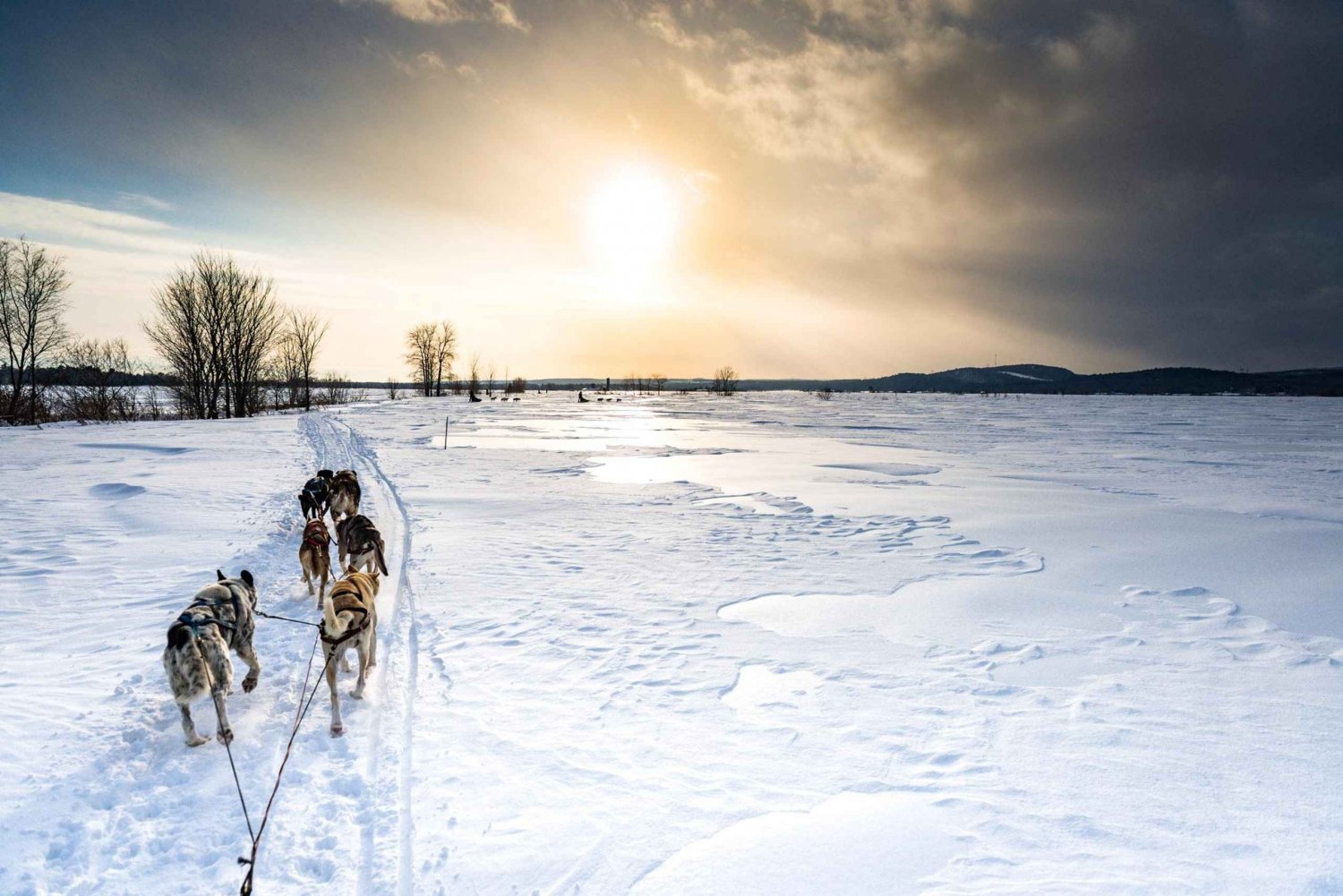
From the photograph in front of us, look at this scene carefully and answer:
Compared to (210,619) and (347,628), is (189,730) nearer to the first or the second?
(210,619)

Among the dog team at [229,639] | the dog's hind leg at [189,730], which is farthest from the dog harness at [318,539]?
the dog's hind leg at [189,730]

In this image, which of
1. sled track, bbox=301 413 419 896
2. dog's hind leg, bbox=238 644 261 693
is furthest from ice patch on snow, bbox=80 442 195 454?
dog's hind leg, bbox=238 644 261 693

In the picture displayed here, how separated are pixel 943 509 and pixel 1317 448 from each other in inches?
845

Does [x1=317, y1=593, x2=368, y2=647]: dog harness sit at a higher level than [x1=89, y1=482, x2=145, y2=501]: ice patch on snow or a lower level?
higher

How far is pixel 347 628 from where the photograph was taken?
393 cm

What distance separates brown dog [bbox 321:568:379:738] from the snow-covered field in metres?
0.22

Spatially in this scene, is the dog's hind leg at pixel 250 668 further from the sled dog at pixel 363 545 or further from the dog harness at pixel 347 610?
the sled dog at pixel 363 545

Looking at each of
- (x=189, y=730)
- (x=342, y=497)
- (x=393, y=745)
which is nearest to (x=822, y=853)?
(x=393, y=745)

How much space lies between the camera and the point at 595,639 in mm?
5488

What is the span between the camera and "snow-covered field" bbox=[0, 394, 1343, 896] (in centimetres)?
284

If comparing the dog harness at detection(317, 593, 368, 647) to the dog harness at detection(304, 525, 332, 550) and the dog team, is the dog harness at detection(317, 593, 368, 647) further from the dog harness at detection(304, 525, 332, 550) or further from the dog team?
the dog harness at detection(304, 525, 332, 550)

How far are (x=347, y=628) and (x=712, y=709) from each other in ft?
8.78

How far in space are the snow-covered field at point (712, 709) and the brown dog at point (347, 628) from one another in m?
0.22

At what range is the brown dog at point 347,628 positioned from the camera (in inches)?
148
